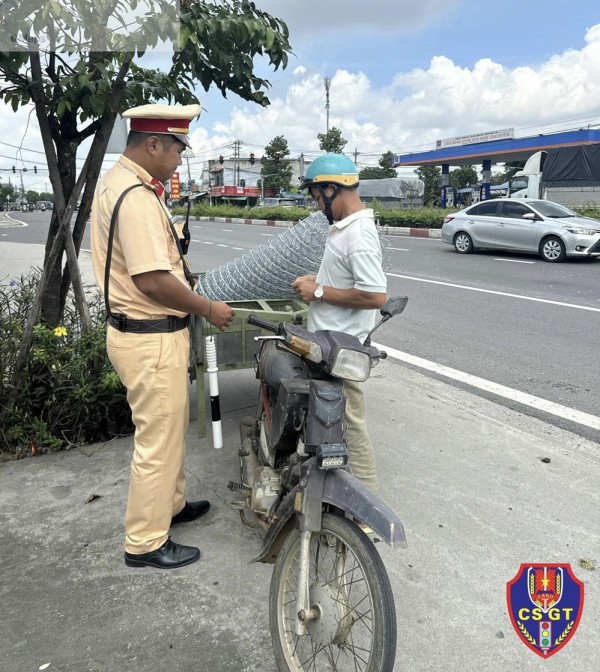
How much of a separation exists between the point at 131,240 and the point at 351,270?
3.15 ft

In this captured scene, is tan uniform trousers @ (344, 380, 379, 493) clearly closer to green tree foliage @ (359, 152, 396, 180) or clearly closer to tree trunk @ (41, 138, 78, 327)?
tree trunk @ (41, 138, 78, 327)

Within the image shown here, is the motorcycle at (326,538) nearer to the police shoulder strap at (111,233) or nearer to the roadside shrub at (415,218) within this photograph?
the police shoulder strap at (111,233)

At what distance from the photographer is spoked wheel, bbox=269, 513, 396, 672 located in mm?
1668

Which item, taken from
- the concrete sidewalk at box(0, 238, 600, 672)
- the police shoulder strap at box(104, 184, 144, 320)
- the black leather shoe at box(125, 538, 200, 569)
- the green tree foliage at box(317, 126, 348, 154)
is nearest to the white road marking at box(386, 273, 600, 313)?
the concrete sidewalk at box(0, 238, 600, 672)

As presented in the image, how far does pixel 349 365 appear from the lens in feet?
6.09

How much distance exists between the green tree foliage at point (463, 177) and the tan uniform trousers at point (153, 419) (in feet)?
250

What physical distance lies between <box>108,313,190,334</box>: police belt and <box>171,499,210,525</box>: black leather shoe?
956mm

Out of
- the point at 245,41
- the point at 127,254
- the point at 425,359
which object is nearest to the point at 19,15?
the point at 245,41

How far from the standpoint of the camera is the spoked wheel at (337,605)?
1.67 meters

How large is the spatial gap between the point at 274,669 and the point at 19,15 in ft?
10.3

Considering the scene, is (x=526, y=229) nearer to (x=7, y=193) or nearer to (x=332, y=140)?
(x=332, y=140)

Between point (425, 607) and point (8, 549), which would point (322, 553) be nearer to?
point (425, 607)

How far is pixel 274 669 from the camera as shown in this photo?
1964mm

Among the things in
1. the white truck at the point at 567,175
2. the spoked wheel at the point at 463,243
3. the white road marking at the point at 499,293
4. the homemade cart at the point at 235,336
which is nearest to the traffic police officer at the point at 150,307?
the homemade cart at the point at 235,336
